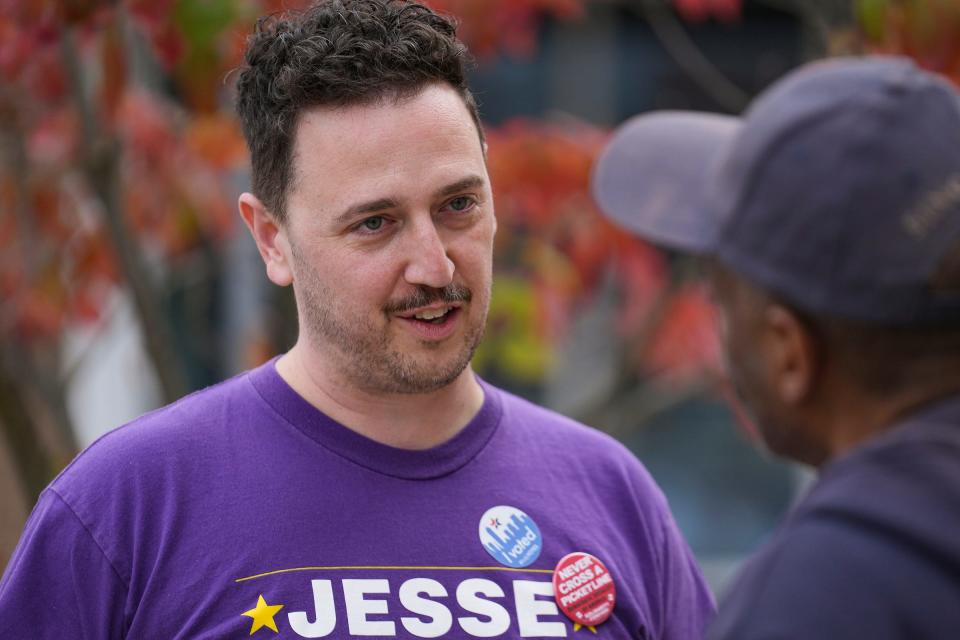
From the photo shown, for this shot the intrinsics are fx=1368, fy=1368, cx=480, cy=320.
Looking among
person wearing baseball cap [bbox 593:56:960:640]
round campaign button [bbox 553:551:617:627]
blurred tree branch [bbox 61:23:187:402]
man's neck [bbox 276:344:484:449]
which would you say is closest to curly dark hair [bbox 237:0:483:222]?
man's neck [bbox 276:344:484:449]

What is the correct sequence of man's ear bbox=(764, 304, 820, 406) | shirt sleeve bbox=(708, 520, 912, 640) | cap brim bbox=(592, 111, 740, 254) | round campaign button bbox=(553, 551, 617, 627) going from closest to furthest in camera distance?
shirt sleeve bbox=(708, 520, 912, 640) → man's ear bbox=(764, 304, 820, 406) → cap brim bbox=(592, 111, 740, 254) → round campaign button bbox=(553, 551, 617, 627)

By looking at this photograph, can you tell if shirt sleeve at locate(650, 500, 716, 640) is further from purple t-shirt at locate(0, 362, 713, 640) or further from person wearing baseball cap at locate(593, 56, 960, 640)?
person wearing baseball cap at locate(593, 56, 960, 640)

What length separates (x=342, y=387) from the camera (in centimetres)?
262

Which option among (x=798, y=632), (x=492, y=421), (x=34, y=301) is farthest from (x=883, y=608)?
(x=34, y=301)

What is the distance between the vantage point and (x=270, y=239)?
279 cm

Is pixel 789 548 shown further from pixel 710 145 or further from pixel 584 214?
pixel 584 214

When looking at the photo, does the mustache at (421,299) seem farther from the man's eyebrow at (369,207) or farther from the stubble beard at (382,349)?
the man's eyebrow at (369,207)

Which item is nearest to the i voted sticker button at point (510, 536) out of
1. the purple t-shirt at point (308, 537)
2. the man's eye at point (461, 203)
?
the purple t-shirt at point (308, 537)

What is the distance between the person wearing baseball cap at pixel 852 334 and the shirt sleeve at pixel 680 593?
988mm

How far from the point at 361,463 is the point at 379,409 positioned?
13 cm

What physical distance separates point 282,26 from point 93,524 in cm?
105

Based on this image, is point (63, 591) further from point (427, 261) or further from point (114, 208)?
point (114, 208)

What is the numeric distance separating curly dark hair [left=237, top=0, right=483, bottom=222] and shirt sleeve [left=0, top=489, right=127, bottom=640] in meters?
0.75

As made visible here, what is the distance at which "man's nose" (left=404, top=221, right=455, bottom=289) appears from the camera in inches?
99.3
